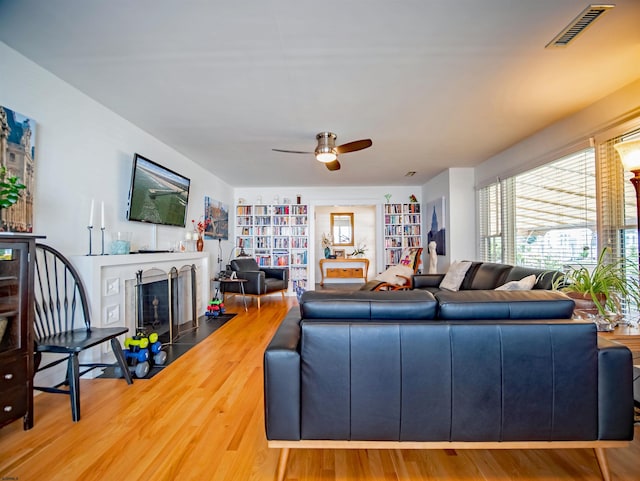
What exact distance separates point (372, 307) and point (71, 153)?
266cm

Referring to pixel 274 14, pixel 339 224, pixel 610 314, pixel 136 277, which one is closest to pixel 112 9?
pixel 274 14

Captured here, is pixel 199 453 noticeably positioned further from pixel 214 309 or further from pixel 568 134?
pixel 568 134

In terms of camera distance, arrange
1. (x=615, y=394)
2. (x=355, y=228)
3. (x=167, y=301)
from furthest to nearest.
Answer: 1. (x=355, y=228)
2. (x=167, y=301)
3. (x=615, y=394)

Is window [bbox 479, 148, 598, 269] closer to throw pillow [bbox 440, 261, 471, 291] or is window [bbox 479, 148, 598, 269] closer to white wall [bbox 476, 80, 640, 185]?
white wall [bbox 476, 80, 640, 185]

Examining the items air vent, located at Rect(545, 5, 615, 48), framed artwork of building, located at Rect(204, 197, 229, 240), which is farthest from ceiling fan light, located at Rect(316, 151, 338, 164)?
framed artwork of building, located at Rect(204, 197, 229, 240)

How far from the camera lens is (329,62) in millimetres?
2066

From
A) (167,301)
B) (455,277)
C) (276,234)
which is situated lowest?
(167,301)

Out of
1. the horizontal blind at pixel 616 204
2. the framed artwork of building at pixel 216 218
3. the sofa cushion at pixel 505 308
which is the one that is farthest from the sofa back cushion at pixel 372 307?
the framed artwork of building at pixel 216 218

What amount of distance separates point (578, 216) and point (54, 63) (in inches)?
182

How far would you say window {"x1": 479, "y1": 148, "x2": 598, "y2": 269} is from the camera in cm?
291

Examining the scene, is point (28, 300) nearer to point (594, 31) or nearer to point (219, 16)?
point (219, 16)

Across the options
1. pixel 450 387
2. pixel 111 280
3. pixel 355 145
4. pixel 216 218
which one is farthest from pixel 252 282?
pixel 450 387

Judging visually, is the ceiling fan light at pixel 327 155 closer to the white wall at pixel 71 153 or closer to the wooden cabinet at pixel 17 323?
the white wall at pixel 71 153

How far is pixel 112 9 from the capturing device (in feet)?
5.17
